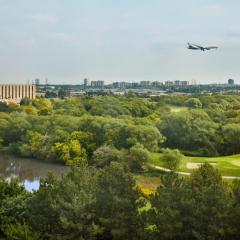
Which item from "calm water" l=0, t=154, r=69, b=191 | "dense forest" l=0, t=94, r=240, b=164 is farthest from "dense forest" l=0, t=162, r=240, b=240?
"dense forest" l=0, t=94, r=240, b=164

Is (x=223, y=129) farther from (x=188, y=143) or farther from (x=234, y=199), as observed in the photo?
(x=234, y=199)

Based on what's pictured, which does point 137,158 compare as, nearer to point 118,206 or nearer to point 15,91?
point 118,206

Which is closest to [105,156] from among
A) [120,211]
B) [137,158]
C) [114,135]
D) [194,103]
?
[137,158]

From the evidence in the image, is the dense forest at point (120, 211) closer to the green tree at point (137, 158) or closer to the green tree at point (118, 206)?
the green tree at point (118, 206)

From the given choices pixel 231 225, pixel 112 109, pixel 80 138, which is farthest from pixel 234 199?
pixel 112 109

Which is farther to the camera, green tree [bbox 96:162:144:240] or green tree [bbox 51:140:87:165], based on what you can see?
green tree [bbox 51:140:87:165]

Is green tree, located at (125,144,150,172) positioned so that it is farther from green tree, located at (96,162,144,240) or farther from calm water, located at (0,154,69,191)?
green tree, located at (96,162,144,240)
